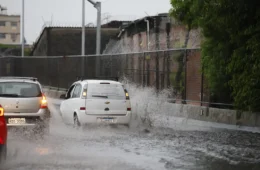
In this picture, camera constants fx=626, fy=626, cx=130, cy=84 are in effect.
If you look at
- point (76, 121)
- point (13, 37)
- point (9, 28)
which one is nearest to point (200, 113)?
point (76, 121)

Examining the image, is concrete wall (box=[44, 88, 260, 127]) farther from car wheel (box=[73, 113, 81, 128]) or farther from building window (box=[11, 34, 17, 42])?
building window (box=[11, 34, 17, 42])

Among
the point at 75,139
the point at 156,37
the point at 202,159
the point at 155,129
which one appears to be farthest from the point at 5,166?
the point at 156,37

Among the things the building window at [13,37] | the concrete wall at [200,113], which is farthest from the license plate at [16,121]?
the building window at [13,37]

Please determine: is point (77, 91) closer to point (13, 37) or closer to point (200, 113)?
point (200, 113)

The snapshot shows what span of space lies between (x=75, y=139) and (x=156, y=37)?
2732cm

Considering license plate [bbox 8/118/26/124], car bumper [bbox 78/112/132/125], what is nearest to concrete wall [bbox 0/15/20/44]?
car bumper [bbox 78/112/132/125]

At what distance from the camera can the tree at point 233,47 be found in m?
18.4

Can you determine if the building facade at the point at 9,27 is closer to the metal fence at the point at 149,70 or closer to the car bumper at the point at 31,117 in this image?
the metal fence at the point at 149,70

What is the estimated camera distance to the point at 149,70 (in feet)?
94.6

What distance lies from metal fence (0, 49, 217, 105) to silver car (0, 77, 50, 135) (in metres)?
8.52

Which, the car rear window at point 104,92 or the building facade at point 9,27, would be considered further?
the building facade at point 9,27

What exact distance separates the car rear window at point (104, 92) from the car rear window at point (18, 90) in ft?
7.65

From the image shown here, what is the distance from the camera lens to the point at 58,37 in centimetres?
6762

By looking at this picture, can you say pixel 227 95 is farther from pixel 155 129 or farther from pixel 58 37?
pixel 58 37
